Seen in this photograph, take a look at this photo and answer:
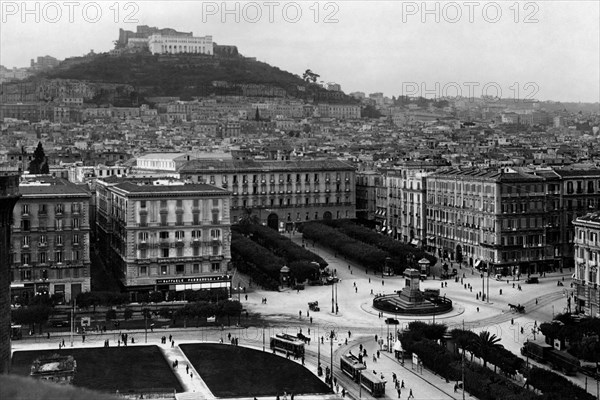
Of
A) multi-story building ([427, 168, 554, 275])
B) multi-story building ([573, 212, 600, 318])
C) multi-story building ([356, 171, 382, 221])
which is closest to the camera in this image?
multi-story building ([573, 212, 600, 318])

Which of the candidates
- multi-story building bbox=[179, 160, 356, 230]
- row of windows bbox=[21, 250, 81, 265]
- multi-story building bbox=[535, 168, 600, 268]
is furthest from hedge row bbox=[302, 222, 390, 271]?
row of windows bbox=[21, 250, 81, 265]

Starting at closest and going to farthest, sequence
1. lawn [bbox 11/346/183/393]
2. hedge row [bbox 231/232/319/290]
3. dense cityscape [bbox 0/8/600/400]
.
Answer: lawn [bbox 11/346/183/393]
dense cityscape [bbox 0/8/600/400]
hedge row [bbox 231/232/319/290]

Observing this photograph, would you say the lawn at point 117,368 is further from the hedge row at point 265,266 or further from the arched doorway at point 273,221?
the arched doorway at point 273,221

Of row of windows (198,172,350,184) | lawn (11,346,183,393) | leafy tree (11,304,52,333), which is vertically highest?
row of windows (198,172,350,184)

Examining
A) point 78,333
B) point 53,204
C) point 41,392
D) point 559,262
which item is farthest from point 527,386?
point 559,262

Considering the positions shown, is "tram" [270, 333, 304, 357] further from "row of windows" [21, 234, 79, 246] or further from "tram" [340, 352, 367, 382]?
"row of windows" [21, 234, 79, 246]

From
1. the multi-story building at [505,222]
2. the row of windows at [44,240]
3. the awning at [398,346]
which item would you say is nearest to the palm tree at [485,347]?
the awning at [398,346]
